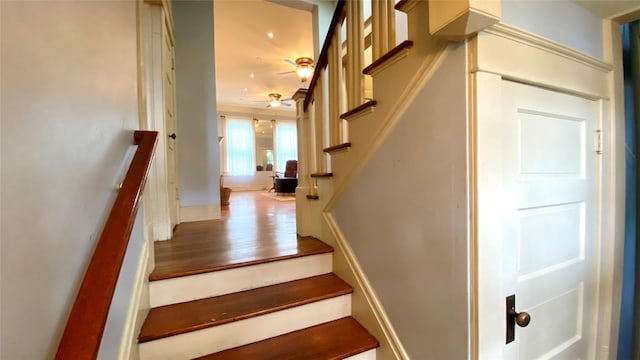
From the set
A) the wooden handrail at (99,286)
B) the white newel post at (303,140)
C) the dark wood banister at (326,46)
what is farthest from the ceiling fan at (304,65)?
the wooden handrail at (99,286)

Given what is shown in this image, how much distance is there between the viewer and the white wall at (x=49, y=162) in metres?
A: 0.50

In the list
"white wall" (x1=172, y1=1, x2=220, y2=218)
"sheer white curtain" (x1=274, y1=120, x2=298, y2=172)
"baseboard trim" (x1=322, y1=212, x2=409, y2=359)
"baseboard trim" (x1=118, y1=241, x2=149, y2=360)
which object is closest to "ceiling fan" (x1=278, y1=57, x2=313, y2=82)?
"white wall" (x1=172, y1=1, x2=220, y2=218)

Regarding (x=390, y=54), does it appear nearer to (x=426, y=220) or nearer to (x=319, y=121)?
(x=426, y=220)

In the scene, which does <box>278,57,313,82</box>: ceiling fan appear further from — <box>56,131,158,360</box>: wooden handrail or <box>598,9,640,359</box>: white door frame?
<box>56,131,158,360</box>: wooden handrail

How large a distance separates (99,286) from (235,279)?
1013 mm

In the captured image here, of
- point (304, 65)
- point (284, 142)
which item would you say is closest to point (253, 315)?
point (304, 65)

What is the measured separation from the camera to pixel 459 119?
0.95m

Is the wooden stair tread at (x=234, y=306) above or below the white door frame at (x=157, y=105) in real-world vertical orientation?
below

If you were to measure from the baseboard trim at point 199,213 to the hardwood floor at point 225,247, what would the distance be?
1.44ft

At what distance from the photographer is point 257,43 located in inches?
201

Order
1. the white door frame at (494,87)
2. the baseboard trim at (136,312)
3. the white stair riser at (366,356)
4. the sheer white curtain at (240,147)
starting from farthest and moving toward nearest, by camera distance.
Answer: the sheer white curtain at (240,147)
the white stair riser at (366,356)
the baseboard trim at (136,312)
the white door frame at (494,87)

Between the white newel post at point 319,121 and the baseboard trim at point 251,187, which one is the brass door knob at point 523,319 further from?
the baseboard trim at point 251,187

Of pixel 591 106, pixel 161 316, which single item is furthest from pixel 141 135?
pixel 591 106

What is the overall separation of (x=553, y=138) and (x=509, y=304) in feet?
2.28
